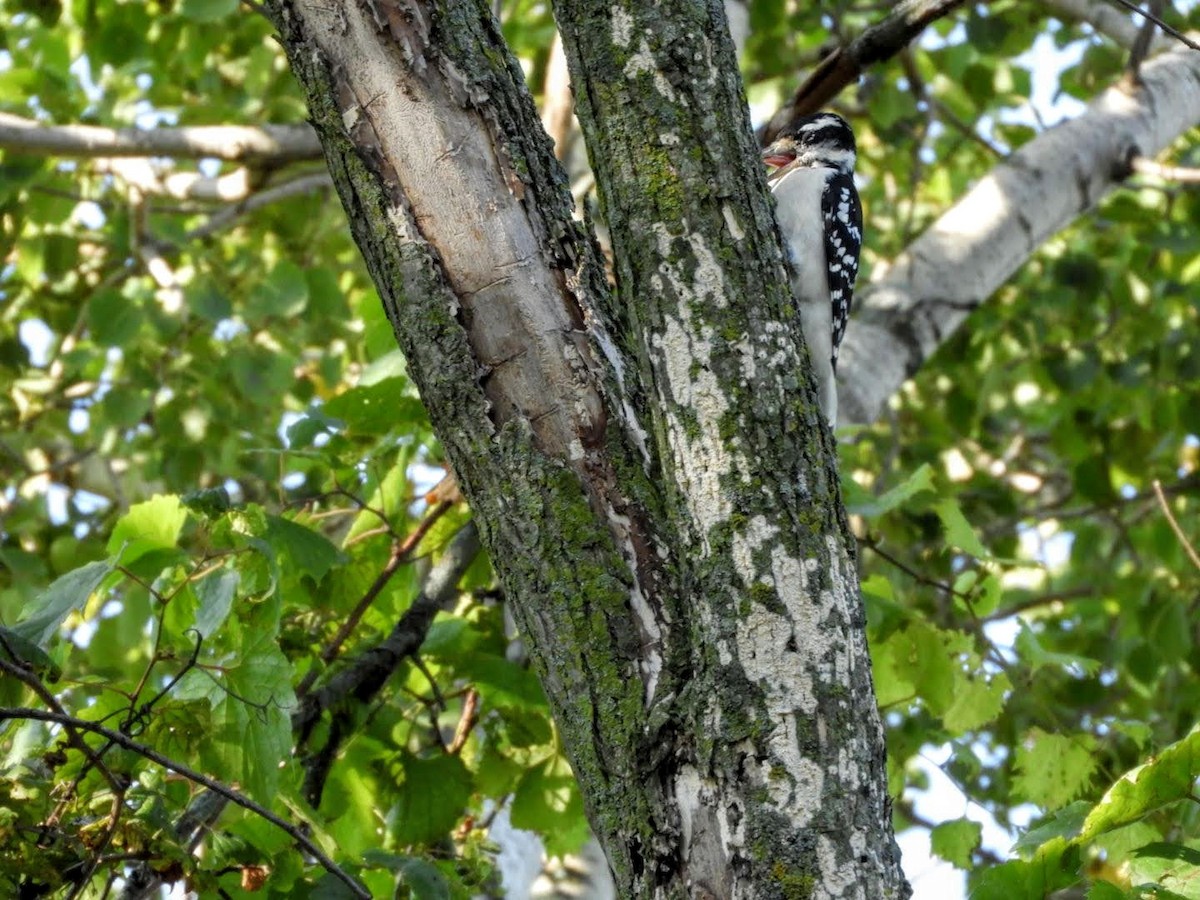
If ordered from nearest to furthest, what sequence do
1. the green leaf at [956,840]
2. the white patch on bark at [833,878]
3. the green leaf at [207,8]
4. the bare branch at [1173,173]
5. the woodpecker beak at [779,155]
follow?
the white patch on bark at [833,878] → the green leaf at [956,840] → the bare branch at [1173,173] → the green leaf at [207,8] → the woodpecker beak at [779,155]

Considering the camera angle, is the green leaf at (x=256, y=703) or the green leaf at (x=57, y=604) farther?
the green leaf at (x=256, y=703)

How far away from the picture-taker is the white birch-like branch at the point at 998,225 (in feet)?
11.4

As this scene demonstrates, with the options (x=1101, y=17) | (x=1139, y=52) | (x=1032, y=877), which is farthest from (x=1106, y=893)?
(x=1101, y=17)

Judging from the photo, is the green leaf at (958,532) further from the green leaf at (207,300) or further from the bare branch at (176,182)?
the green leaf at (207,300)

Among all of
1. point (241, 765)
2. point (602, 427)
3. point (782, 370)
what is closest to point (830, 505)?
point (782, 370)

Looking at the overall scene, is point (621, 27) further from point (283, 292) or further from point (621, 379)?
point (283, 292)

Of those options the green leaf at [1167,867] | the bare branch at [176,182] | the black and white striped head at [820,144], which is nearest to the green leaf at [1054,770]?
the green leaf at [1167,867]

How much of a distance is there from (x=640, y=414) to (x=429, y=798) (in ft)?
3.84

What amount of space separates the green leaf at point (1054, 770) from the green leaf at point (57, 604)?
1747mm

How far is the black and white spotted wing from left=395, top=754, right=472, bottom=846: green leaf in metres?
1.67

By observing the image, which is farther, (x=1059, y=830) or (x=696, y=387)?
(x=1059, y=830)

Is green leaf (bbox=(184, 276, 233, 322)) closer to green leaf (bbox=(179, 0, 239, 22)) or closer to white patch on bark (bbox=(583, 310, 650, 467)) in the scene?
green leaf (bbox=(179, 0, 239, 22))

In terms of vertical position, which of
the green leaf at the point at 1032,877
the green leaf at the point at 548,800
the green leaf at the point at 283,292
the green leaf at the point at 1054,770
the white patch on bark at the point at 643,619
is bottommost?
the green leaf at the point at 1032,877

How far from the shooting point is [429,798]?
8.32 feet
